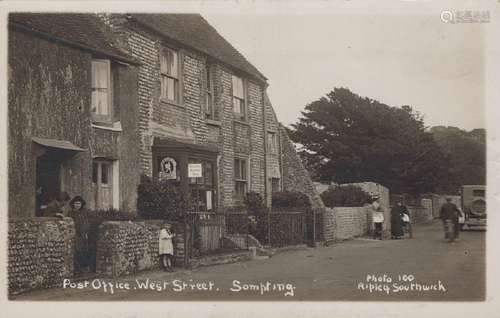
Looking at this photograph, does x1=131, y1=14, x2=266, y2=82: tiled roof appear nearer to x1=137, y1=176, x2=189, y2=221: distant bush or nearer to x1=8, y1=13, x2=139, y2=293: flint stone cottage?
x1=8, y1=13, x2=139, y2=293: flint stone cottage

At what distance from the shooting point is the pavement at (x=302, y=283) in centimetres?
838

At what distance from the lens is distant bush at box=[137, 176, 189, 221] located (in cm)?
1276

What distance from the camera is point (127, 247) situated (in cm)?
1041

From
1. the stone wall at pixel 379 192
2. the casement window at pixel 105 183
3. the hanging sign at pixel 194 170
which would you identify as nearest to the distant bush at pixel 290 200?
the hanging sign at pixel 194 170

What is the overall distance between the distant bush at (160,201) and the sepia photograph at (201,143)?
3cm

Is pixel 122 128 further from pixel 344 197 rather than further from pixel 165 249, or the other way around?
pixel 344 197

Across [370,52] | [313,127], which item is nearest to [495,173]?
[370,52]

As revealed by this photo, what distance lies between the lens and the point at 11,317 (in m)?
8.04

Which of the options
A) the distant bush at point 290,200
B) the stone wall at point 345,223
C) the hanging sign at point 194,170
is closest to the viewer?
the hanging sign at point 194,170

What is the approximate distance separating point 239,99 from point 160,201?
588cm

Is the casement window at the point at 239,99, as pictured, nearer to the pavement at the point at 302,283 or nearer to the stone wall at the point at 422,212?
the pavement at the point at 302,283

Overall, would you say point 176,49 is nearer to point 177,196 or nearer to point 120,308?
point 177,196

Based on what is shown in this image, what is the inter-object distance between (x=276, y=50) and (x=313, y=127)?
67.2 feet

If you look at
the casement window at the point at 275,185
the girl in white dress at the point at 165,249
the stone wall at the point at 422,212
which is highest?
the casement window at the point at 275,185
